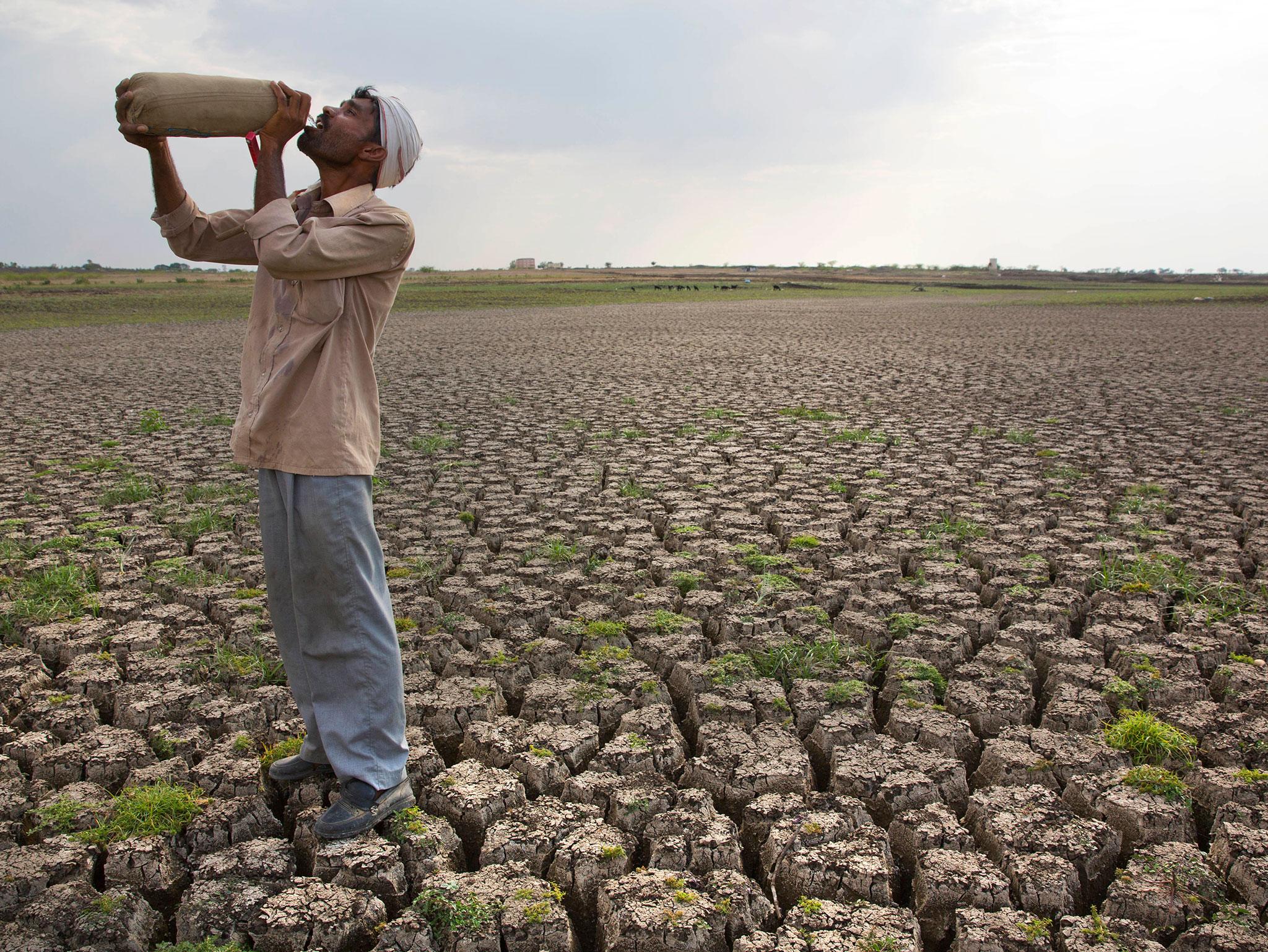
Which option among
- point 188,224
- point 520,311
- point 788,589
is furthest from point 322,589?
point 520,311

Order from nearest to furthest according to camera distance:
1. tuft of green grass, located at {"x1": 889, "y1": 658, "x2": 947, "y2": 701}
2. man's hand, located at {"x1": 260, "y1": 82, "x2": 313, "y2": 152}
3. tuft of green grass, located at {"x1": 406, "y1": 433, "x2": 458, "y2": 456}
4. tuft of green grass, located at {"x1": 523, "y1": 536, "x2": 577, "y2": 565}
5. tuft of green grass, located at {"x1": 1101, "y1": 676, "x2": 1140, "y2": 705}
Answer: man's hand, located at {"x1": 260, "y1": 82, "x2": 313, "y2": 152}
tuft of green grass, located at {"x1": 1101, "y1": 676, "x2": 1140, "y2": 705}
tuft of green grass, located at {"x1": 889, "y1": 658, "x2": 947, "y2": 701}
tuft of green grass, located at {"x1": 523, "y1": 536, "x2": 577, "y2": 565}
tuft of green grass, located at {"x1": 406, "y1": 433, "x2": 458, "y2": 456}

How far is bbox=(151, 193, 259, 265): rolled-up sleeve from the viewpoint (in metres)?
2.24

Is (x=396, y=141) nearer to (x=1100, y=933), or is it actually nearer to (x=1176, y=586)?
(x=1100, y=933)

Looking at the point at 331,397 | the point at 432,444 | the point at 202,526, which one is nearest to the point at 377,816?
the point at 331,397

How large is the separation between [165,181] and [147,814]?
5.01 ft

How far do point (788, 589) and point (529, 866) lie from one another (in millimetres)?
1929

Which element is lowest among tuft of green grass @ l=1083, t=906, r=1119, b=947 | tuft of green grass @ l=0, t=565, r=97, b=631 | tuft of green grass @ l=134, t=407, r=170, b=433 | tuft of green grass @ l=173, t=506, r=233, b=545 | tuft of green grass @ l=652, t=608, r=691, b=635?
tuft of green grass @ l=1083, t=906, r=1119, b=947

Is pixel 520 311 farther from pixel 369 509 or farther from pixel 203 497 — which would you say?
pixel 369 509

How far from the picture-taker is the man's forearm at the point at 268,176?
2090mm

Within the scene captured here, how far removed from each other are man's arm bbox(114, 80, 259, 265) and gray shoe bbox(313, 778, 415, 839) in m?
1.35

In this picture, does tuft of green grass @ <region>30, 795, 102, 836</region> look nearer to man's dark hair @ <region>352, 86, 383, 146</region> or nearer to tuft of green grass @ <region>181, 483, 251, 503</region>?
man's dark hair @ <region>352, 86, 383, 146</region>

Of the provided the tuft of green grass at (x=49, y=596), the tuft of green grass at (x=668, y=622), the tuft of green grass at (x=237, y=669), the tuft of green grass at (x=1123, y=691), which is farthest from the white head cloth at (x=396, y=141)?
the tuft of green grass at (x=1123, y=691)

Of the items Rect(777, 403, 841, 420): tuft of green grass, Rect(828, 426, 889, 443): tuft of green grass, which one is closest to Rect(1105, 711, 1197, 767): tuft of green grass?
Rect(828, 426, 889, 443): tuft of green grass

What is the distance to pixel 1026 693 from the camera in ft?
9.27
